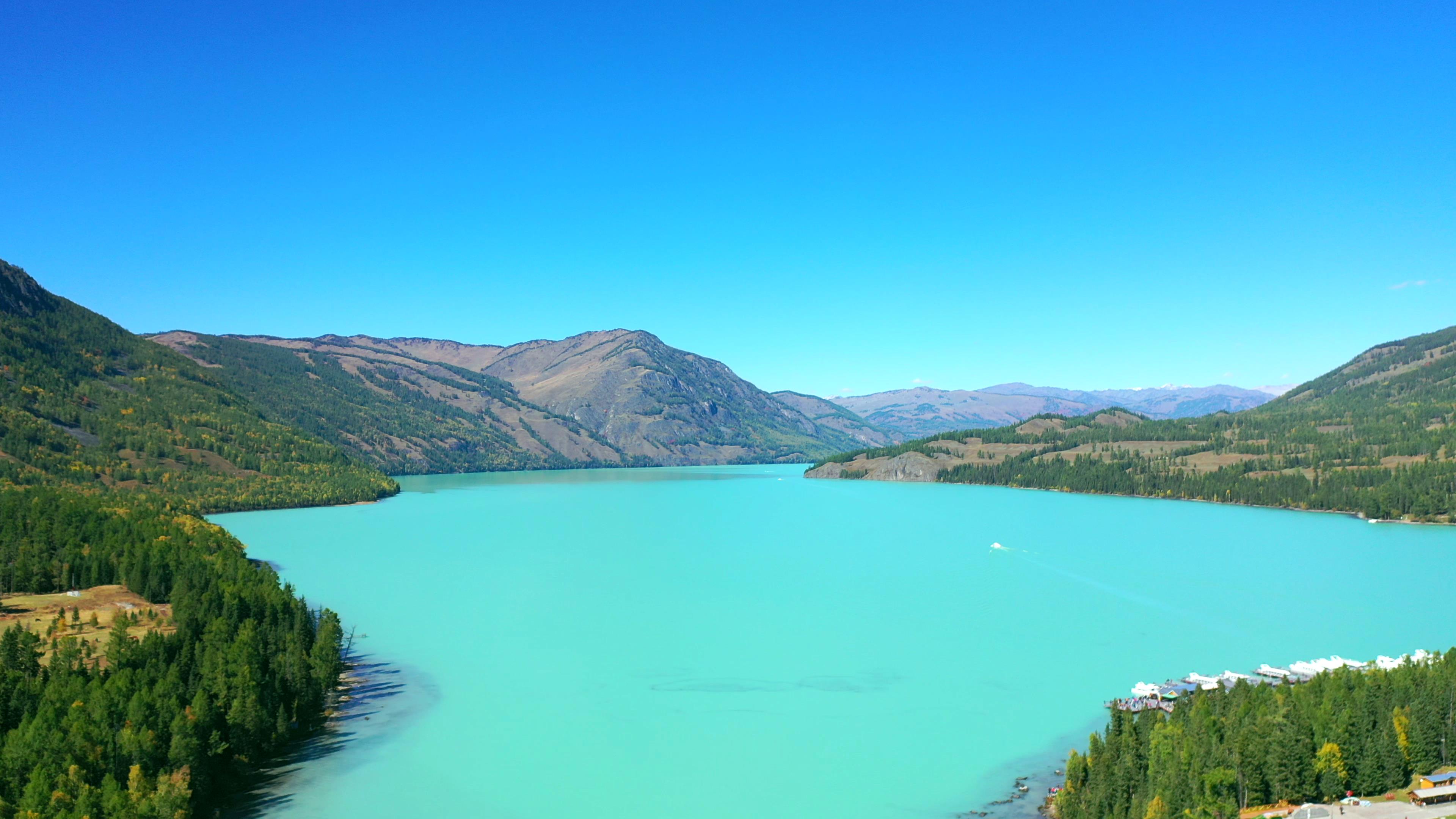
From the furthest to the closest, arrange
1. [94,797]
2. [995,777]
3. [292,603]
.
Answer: [292,603] < [995,777] < [94,797]

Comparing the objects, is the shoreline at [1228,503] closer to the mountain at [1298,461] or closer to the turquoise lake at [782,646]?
the mountain at [1298,461]

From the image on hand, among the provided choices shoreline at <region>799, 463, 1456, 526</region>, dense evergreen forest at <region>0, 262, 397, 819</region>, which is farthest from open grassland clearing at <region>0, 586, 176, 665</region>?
shoreline at <region>799, 463, 1456, 526</region>

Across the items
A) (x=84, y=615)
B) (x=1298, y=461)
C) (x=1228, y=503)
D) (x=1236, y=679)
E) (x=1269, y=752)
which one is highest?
(x=1298, y=461)

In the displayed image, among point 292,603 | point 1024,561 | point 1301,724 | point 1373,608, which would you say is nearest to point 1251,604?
point 1373,608

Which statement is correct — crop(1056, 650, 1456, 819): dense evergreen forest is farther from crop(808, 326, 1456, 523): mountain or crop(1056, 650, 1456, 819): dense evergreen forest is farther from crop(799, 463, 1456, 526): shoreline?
crop(808, 326, 1456, 523): mountain

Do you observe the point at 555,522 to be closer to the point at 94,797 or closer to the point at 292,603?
the point at 292,603

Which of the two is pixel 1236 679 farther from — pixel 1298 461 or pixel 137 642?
pixel 1298 461

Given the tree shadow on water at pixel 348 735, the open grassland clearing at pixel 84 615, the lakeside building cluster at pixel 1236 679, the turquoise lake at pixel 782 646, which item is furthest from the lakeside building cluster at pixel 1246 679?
the open grassland clearing at pixel 84 615

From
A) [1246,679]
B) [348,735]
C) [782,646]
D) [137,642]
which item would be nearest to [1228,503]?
[1246,679]
